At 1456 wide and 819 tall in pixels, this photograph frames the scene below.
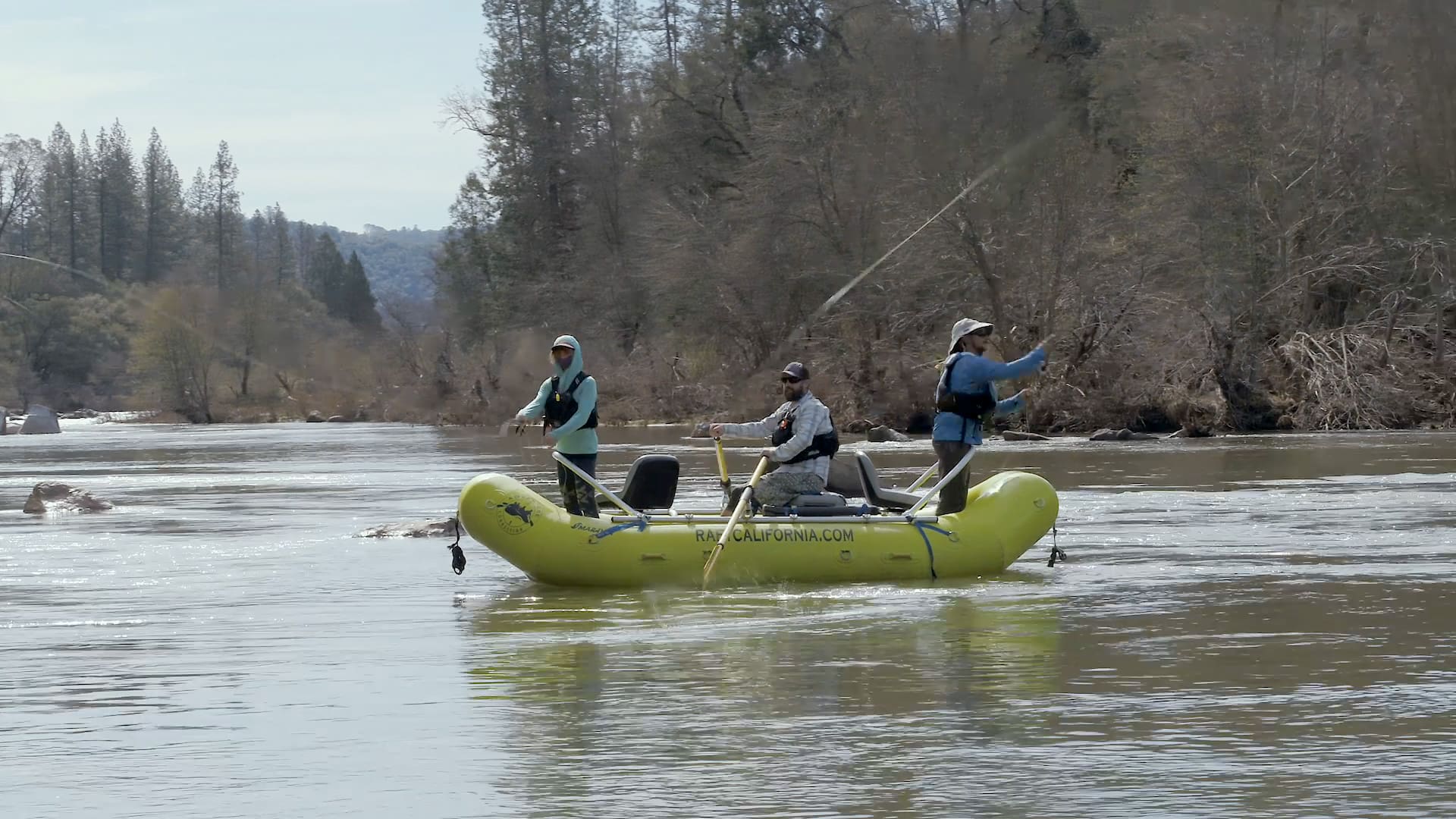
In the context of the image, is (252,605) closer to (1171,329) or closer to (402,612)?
(402,612)

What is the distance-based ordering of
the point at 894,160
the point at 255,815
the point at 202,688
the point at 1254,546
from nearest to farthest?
1. the point at 255,815
2. the point at 202,688
3. the point at 1254,546
4. the point at 894,160

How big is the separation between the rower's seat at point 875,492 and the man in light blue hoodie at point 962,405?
25cm

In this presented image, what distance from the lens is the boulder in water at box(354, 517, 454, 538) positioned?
50.8ft

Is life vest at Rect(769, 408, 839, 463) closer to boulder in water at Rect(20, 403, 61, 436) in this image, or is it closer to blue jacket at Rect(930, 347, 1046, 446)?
blue jacket at Rect(930, 347, 1046, 446)

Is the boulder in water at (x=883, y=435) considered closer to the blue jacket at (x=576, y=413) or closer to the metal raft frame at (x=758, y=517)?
the blue jacket at (x=576, y=413)

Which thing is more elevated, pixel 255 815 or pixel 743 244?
pixel 743 244

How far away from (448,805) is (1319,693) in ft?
12.3

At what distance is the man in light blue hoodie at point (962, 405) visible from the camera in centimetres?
1227

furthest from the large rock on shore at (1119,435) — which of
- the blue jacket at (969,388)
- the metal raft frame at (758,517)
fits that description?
the metal raft frame at (758,517)

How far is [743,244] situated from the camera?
42.5 meters

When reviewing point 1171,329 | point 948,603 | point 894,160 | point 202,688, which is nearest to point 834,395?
point 894,160

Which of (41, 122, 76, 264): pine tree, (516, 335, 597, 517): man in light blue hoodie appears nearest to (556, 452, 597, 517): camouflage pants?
(516, 335, 597, 517): man in light blue hoodie

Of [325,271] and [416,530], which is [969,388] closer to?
[416,530]

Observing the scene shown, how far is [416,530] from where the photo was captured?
15547 mm
